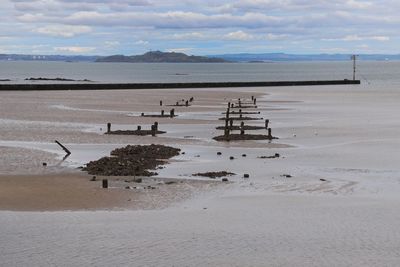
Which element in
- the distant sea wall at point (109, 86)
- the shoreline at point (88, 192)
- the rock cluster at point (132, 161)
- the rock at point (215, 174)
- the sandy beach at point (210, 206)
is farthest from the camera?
the distant sea wall at point (109, 86)

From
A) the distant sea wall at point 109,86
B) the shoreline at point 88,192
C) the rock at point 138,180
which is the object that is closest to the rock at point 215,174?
the shoreline at point 88,192

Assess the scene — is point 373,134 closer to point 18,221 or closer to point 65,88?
point 18,221

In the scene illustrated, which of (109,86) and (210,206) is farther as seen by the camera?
(109,86)

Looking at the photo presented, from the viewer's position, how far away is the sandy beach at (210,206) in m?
12.6

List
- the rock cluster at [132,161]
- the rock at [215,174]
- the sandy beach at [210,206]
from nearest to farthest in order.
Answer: the sandy beach at [210,206] → the rock at [215,174] → the rock cluster at [132,161]

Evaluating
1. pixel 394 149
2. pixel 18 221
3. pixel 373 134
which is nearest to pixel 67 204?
pixel 18 221

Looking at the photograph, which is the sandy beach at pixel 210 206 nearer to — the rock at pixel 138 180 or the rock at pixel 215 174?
the rock at pixel 138 180

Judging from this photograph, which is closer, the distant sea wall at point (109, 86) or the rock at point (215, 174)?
the rock at point (215, 174)

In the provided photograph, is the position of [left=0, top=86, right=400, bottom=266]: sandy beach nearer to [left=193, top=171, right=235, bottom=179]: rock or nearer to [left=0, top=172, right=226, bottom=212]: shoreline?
[left=0, top=172, right=226, bottom=212]: shoreline

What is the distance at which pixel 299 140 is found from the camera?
3209 centimetres

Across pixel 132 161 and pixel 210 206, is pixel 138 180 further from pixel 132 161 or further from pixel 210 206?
pixel 210 206

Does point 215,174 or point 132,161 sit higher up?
point 132,161

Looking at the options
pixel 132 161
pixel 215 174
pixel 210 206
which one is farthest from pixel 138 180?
pixel 210 206

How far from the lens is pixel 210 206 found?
1684 centimetres
